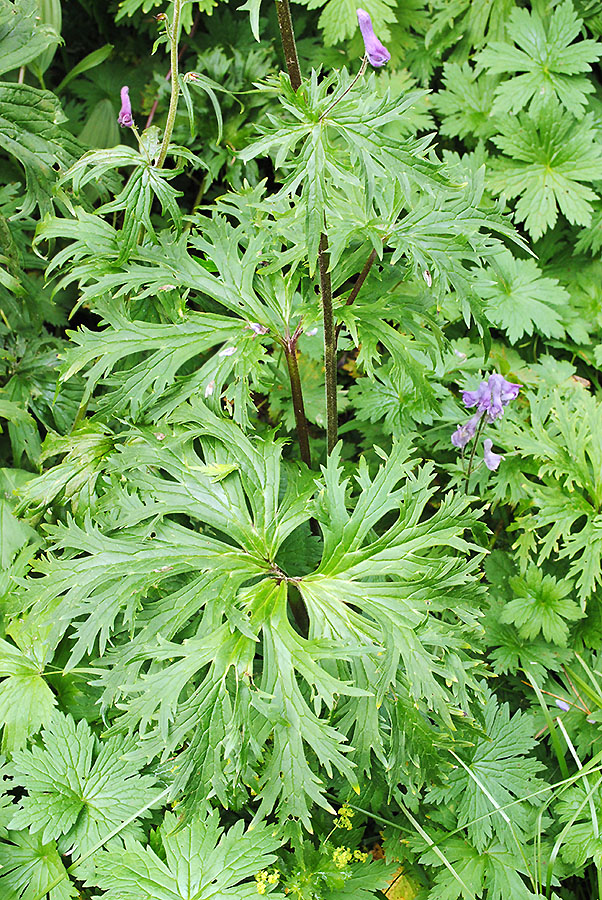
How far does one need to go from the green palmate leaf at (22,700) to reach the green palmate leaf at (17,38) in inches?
64.2

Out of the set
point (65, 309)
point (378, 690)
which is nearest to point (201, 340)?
point (378, 690)

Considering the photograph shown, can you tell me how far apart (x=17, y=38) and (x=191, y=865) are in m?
2.19

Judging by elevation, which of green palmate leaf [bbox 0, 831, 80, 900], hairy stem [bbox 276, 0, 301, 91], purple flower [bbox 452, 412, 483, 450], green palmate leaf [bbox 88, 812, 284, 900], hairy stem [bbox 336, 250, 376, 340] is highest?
hairy stem [bbox 276, 0, 301, 91]

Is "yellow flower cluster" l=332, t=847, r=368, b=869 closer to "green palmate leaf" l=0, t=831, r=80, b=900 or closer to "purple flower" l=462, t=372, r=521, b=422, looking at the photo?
"green palmate leaf" l=0, t=831, r=80, b=900

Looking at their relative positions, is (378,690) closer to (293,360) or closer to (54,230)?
(293,360)

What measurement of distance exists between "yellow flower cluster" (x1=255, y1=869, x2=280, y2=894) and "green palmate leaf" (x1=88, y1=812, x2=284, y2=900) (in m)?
0.02

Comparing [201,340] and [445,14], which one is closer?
[201,340]

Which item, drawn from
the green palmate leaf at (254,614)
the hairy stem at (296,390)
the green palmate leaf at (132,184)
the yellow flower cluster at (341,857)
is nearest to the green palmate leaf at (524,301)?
the hairy stem at (296,390)

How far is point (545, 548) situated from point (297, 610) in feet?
2.40

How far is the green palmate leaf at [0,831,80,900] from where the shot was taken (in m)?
1.66

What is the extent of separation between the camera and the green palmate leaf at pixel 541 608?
78.5 inches

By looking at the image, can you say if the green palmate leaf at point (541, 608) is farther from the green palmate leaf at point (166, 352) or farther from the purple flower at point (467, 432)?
the green palmate leaf at point (166, 352)

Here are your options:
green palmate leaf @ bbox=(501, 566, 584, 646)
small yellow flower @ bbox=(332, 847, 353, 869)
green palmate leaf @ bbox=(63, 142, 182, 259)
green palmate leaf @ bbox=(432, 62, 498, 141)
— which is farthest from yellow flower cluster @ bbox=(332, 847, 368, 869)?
green palmate leaf @ bbox=(432, 62, 498, 141)

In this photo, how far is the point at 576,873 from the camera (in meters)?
1.75
